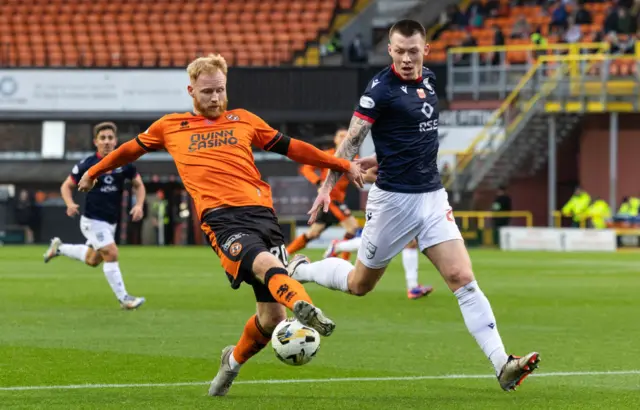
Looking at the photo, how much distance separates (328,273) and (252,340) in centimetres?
174

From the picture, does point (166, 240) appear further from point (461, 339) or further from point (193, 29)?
point (461, 339)

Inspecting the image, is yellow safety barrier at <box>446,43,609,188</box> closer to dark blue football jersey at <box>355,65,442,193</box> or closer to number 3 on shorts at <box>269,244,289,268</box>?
dark blue football jersey at <box>355,65,442,193</box>

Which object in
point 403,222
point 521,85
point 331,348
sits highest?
point 403,222

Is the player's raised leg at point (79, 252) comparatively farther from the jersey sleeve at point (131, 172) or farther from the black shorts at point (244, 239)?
the black shorts at point (244, 239)

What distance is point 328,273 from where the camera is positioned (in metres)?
10.4

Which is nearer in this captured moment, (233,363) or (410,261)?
(233,363)

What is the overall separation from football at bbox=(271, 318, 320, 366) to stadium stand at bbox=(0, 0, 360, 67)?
116 ft

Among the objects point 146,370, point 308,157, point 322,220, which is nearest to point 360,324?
point 146,370

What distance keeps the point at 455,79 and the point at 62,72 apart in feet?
38.9

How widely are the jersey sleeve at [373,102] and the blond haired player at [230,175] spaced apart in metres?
0.66

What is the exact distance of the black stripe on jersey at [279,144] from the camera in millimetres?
8914

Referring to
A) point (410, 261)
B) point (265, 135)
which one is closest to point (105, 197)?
point (410, 261)

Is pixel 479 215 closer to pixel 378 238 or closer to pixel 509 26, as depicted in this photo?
pixel 509 26

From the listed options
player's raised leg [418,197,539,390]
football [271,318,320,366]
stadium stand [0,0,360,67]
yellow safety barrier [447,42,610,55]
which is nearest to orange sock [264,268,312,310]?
football [271,318,320,366]
